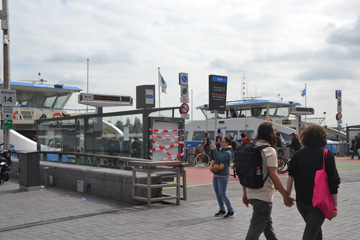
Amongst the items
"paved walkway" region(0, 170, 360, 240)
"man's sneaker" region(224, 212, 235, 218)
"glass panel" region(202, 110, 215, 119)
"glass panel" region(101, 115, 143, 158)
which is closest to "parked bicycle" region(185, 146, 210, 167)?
"glass panel" region(101, 115, 143, 158)

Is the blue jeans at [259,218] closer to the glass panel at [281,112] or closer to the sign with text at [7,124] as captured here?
the sign with text at [7,124]

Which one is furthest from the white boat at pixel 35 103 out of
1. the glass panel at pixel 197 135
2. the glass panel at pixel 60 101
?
the glass panel at pixel 197 135

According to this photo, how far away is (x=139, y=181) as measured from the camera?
9.19m

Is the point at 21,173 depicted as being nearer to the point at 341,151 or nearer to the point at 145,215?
the point at 145,215

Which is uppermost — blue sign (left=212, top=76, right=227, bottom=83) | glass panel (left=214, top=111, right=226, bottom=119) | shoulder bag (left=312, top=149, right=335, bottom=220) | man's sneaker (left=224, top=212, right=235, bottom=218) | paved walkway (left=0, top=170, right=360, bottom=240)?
blue sign (left=212, top=76, right=227, bottom=83)

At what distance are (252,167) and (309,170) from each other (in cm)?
63

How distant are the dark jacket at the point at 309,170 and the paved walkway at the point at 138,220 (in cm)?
222

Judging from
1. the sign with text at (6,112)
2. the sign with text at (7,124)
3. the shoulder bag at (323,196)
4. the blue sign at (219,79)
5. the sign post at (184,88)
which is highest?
the blue sign at (219,79)

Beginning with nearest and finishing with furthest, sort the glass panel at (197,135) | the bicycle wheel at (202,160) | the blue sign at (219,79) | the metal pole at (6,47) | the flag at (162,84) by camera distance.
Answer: the metal pole at (6,47)
the blue sign at (219,79)
the bicycle wheel at (202,160)
the flag at (162,84)
the glass panel at (197,135)

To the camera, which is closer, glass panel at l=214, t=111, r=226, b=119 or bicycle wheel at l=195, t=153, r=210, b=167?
bicycle wheel at l=195, t=153, r=210, b=167

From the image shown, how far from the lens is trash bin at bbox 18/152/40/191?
37.4 feet

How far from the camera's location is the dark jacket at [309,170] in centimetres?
416

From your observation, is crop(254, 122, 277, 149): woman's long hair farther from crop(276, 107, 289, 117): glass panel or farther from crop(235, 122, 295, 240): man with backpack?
crop(276, 107, 289, 117): glass panel

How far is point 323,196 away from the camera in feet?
13.4
